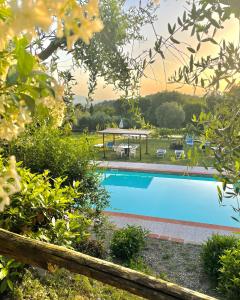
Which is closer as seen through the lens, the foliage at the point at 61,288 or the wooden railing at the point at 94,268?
the wooden railing at the point at 94,268

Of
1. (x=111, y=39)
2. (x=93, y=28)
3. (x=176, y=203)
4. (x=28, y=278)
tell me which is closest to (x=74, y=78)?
(x=111, y=39)

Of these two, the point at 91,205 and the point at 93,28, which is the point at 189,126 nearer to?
the point at 93,28

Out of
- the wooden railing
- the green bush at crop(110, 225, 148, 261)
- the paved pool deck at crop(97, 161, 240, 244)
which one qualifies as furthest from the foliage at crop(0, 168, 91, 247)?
the paved pool deck at crop(97, 161, 240, 244)

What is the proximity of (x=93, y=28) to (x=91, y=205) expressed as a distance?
4.91m

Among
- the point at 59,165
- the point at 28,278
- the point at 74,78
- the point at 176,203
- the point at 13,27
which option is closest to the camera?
the point at 13,27

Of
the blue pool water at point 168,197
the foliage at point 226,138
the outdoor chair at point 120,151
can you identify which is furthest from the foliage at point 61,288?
the outdoor chair at point 120,151

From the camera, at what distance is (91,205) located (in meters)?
5.08

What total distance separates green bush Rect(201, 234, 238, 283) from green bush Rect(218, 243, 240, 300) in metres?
0.42

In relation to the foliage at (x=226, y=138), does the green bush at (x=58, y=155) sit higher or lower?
lower

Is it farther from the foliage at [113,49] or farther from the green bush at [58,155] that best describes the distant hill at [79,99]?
the green bush at [58,155]

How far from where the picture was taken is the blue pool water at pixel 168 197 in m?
9.91

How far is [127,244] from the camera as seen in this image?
5227 millimetres

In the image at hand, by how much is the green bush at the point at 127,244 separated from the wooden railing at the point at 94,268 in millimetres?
3349

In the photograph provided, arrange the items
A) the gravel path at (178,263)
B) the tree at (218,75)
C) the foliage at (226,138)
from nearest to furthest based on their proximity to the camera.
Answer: the tree at (218,75), the foliage at (226,138), the gravel path at (178,263)
